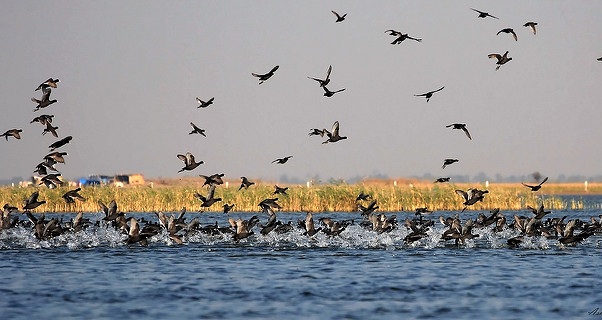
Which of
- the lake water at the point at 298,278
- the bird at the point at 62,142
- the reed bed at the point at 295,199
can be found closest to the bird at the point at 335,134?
the lake water at the point at 298,278

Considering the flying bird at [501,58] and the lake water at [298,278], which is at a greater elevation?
the flying bird at [501,58]

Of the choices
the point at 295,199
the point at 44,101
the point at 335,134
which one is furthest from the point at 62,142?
the point at 295,199

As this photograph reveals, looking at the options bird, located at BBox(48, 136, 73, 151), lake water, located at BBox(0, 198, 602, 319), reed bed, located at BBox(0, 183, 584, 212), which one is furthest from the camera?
reed bed, located at BBox(0, 183, 584, 212)

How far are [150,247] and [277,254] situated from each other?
482cm

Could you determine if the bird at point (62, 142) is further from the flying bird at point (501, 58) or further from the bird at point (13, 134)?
the flying bird at point (501, 58)

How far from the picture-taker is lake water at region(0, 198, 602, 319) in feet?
64.4

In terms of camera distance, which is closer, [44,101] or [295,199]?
[44,101]

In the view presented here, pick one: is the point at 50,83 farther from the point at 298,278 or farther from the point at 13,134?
the point at 298,278

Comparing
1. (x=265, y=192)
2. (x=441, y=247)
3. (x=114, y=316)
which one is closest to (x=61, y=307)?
(x=114, y=316)

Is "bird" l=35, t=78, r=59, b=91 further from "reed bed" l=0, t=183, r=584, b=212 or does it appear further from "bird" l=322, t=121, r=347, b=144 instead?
"reed bed" l=0, t=183, r=584, b=212

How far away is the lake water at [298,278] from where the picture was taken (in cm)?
1964

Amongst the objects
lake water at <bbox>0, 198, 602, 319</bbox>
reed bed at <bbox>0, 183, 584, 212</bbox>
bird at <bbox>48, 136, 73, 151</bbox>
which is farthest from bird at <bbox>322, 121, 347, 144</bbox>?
reed bed at <bbox>0, 183, 584, 212</bbox>

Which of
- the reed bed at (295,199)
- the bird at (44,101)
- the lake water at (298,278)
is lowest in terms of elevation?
the lake water at (298,278)

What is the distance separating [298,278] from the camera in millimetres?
25109
